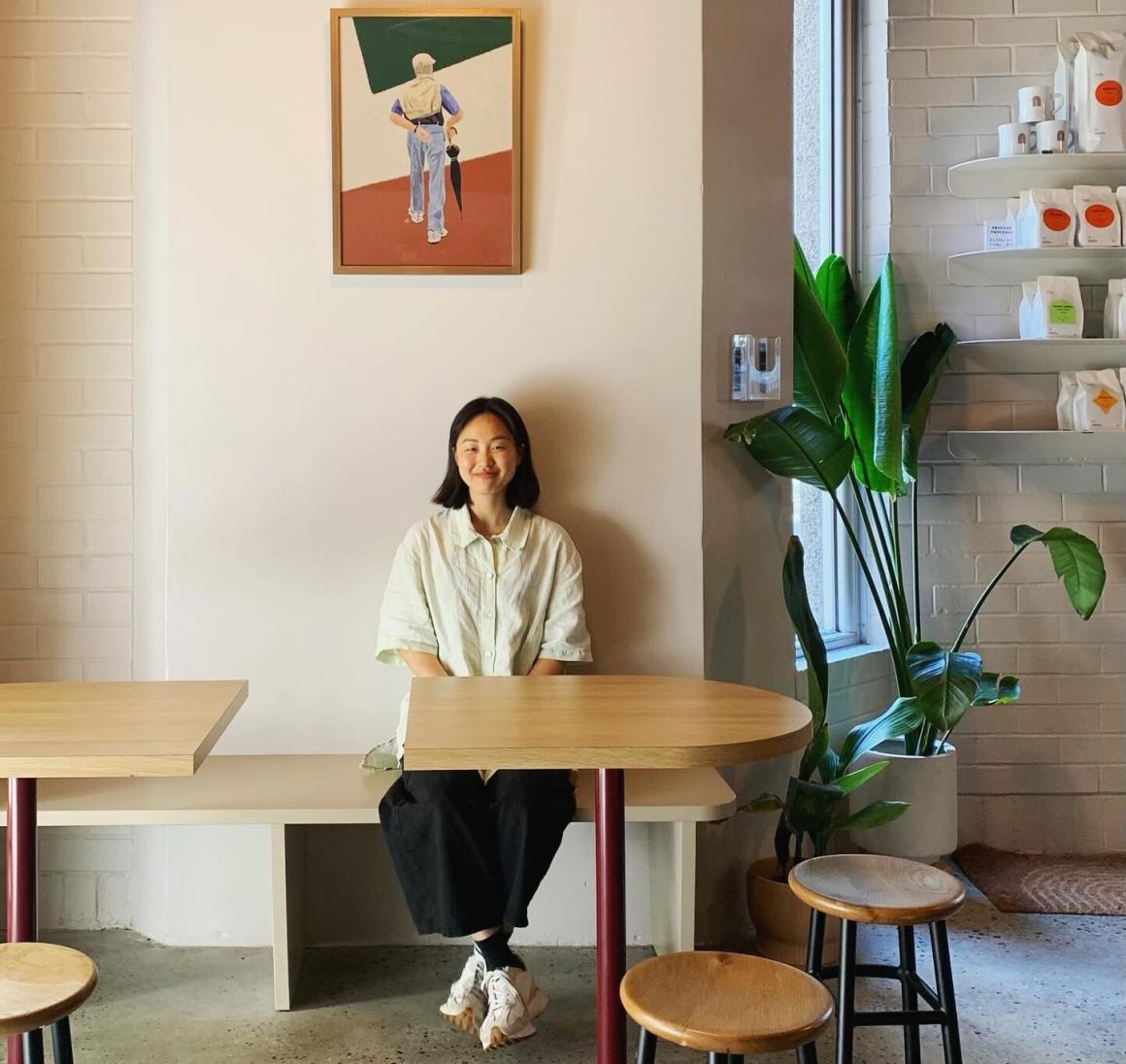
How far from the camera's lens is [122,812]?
2.69m

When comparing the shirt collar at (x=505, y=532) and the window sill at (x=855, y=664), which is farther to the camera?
the window sill at (x=855, y=664)

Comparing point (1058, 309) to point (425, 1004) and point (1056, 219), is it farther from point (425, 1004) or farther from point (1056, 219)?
point (425, 1004)

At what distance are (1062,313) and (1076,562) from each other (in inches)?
31.1

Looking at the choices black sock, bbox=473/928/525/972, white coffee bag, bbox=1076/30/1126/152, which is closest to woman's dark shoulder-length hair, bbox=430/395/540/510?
black sock, bbox=473/928/525/972

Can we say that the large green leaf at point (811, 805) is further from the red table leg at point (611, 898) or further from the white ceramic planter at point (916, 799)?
the red table leg at point (611, 898)

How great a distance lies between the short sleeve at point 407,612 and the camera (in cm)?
293

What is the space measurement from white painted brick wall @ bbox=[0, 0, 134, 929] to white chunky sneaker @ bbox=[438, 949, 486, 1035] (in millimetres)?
1197

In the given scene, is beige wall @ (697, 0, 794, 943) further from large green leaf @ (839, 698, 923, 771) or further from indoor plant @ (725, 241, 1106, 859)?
large green leaf @ (839, 698, 923, 771)

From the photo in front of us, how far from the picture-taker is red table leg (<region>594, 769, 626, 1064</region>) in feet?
6.77

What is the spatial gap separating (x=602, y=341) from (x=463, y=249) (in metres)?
0.40

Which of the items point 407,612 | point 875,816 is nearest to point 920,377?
point 875,816

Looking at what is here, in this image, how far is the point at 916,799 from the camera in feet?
11.6

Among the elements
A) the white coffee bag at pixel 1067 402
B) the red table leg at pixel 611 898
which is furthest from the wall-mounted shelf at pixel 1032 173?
the red table leg at pixel 611 898

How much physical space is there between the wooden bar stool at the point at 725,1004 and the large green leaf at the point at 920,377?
2.19 m
